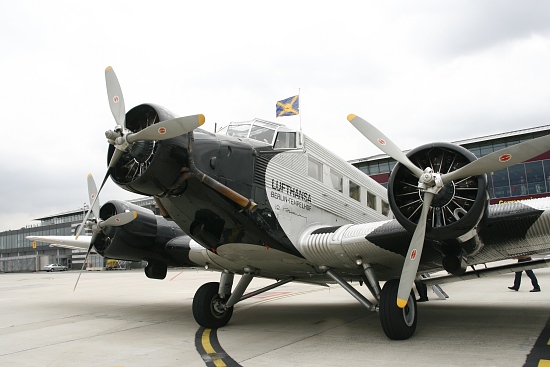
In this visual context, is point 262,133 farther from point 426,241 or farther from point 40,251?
point 40,251

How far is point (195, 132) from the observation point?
720 cm

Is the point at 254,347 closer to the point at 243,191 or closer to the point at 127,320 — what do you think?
the point at 243,191

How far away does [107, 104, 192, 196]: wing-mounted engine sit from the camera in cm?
662

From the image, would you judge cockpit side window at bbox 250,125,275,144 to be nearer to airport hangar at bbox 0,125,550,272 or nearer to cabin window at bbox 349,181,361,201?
cabin window at bbox 349,181,361,201

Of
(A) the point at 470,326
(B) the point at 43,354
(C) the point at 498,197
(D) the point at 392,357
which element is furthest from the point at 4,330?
(C) the point at 498,197

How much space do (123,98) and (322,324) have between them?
6.06 m

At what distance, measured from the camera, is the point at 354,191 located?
35.3ft

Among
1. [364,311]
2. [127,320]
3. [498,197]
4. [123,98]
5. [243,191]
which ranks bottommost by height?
[498,197]

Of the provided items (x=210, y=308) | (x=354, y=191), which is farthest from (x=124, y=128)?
(x=354, y=191)

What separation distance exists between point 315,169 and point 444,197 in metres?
3.17

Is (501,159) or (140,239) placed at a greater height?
(501,159)

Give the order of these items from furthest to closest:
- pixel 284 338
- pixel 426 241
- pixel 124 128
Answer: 1. pixel 284 338
2. pixel 426 241
3. pixel 124 128

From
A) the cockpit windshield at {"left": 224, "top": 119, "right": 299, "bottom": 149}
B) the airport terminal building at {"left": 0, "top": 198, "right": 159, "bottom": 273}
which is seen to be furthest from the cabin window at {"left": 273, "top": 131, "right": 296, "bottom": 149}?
the airport terminal building at {"left": 0, "top": 198, "right": 159, "bottom": 273}

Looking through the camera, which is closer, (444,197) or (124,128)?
(444,197)
